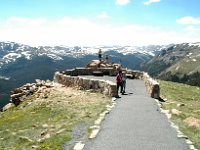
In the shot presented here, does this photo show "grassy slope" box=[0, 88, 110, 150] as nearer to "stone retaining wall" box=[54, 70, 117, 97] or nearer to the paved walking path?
"stone retaining wall" box=[54, 70, 117, 97]

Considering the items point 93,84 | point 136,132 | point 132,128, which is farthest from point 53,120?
point 93,84

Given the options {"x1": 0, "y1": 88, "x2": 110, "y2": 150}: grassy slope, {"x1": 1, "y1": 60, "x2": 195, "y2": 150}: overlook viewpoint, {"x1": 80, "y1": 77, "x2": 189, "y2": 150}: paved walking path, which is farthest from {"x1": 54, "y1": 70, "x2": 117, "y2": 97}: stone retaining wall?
{"x1": 80, "y1": 77, "x2": 189, "y2": 150}: paved walking path

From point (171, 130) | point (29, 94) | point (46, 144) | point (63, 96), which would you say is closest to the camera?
point (46, 144)

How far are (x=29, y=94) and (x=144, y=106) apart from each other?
875 inches

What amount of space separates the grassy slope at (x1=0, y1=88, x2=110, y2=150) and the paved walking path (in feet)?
4.96

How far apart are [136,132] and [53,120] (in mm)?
9150

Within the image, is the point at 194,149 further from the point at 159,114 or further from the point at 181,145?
the point at 159,114

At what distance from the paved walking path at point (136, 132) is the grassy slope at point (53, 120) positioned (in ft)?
4.96

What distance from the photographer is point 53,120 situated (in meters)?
30.1

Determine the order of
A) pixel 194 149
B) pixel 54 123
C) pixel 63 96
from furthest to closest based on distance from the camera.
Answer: pixel 63 96, pixel 54 123, pixel 194 149

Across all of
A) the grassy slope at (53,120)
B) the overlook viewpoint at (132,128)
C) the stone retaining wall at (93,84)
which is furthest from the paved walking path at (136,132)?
the stone retaining wall at (93,84)

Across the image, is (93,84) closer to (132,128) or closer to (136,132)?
(132,128)

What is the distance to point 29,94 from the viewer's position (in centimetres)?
5122

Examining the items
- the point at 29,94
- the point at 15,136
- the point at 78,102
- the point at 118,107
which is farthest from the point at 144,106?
the point at 29,94
